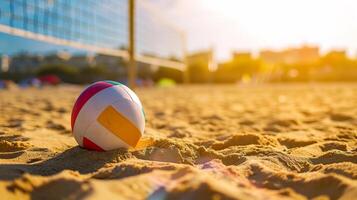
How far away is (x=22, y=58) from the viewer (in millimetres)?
30891

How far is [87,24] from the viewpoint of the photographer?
12031 mm

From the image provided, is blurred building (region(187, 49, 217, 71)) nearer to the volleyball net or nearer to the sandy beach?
the volleyball net

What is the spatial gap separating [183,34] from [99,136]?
16.4 meters

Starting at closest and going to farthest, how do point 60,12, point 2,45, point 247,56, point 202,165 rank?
point 202,165 → point 60,12 → point 2,45 → point 247,56

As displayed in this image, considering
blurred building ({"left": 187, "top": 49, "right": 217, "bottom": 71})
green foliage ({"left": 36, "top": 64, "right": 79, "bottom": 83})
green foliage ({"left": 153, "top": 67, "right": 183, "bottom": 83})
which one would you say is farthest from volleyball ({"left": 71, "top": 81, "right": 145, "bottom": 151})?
blurred building ({"left": 187, "top": 49, "right": 217, "bottom": 71})

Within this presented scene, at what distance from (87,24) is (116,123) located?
10157 millimetres

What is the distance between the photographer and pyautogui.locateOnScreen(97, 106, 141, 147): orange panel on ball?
95.8 inches

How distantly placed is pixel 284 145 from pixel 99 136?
1324 mm

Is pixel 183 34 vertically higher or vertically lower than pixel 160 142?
higher

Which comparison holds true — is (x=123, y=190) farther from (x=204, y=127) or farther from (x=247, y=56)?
(x=247, y=56)

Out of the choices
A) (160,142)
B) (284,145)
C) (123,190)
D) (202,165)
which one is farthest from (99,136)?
(284,145)

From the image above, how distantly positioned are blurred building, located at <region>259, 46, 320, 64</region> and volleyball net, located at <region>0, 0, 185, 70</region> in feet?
82.9

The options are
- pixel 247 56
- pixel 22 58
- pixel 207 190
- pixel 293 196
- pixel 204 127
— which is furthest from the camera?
pixel 247 56

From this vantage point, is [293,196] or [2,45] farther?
[2,45]
